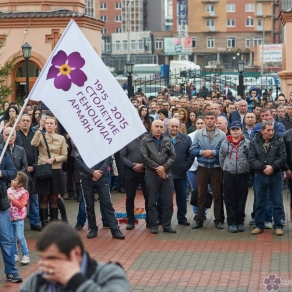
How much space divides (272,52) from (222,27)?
118 ft

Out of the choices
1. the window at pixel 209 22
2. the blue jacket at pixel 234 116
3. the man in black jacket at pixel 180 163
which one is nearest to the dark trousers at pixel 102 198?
the man in black jacket at pixel 180 163

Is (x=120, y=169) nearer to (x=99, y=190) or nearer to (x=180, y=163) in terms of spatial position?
(x=180, y=163)

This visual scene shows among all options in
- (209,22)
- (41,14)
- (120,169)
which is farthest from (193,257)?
(209,22)

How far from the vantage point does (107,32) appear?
13062cm

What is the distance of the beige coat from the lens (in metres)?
13.5

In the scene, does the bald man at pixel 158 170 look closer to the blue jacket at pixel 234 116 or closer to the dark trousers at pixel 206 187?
the dark trousers at pixel 206 187

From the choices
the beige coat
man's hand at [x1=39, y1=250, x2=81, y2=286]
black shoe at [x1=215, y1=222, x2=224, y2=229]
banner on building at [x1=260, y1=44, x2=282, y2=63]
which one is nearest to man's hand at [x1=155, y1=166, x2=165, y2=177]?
black shoe at [x1=215, y1=222, x2=224, y2=229]

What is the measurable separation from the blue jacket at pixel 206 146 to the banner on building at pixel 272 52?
64.0 metres

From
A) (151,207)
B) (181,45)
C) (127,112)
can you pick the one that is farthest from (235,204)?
(181,45)

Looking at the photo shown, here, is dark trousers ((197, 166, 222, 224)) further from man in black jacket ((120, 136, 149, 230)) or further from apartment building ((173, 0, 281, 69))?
apartment building ((173, 0, 281, 69))

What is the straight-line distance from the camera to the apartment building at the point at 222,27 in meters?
113

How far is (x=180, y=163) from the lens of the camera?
46.4ft

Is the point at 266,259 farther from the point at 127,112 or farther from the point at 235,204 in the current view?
the point at 127,112

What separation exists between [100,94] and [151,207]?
5.05m
